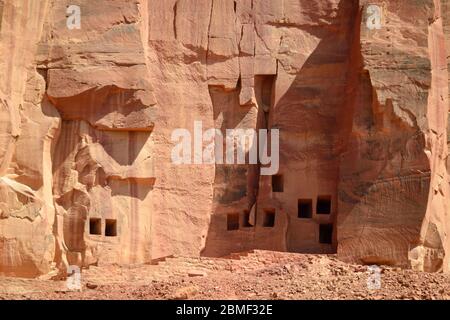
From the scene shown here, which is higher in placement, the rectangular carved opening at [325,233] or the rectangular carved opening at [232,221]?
the rectangular carved opening at [232,221]

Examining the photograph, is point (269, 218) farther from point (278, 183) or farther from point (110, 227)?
point (110, 227)

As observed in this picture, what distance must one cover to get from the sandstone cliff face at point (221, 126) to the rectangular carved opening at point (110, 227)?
40 millimetres

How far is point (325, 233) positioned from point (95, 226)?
6146mm

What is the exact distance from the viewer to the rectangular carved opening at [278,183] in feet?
108

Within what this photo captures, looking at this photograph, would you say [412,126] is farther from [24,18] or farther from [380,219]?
[24,18]

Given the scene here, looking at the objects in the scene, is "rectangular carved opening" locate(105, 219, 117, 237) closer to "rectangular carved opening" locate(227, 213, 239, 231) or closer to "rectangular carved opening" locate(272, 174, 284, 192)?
"rectangular carved opening" locate(227, 213, 239, 231)

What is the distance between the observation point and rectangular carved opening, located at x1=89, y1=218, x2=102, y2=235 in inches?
1238

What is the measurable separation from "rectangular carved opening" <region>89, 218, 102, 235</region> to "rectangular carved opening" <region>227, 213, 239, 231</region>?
367 cm

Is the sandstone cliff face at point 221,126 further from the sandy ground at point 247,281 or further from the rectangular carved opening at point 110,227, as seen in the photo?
the sandy ground at point 247,281

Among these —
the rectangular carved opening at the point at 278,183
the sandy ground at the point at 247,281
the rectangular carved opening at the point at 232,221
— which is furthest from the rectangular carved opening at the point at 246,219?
the sandy ground at the point at 247,281

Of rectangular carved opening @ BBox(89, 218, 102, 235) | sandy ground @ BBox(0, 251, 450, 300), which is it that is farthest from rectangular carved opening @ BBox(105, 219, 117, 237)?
sandy ground @ BBox(0, 251, 450, 300)

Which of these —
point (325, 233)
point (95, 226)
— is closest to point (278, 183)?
point (325, 233)

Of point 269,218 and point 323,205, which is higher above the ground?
point 323,205

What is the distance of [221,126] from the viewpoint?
33.2 m
